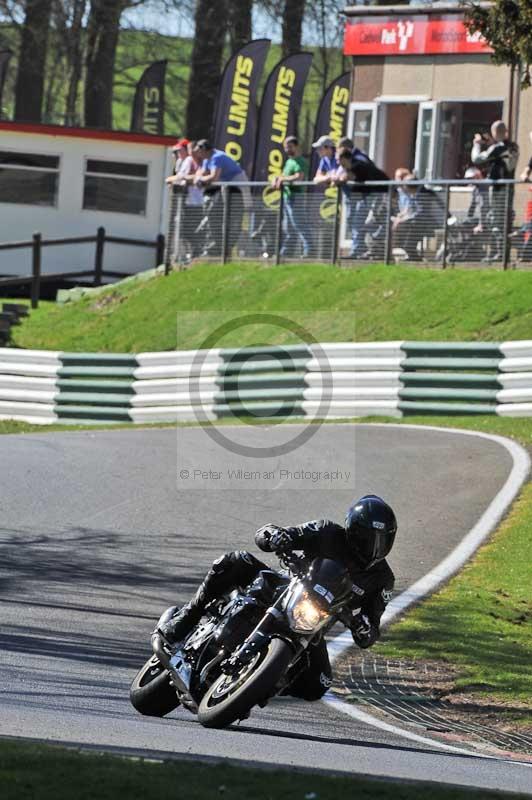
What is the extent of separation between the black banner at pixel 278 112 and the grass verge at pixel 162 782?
2432 cm

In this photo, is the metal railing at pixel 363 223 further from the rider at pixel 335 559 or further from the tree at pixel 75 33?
the tree at pixel 75 33

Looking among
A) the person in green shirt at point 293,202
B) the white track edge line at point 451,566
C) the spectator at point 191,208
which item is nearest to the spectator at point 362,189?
the person in green shirt at point 293,202

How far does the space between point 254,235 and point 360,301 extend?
3.10 meters

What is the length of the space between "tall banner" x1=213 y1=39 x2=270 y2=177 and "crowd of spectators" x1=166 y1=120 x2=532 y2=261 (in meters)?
4.54

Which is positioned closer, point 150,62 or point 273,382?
point 273,382

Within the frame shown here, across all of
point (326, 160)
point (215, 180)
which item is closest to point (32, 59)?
point (215, 180)

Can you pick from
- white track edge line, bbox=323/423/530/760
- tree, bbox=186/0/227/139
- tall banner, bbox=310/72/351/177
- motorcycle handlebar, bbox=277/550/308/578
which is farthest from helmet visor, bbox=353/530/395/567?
tree, bbox=186/0/227/139

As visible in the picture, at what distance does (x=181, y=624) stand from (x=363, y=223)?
591 inches

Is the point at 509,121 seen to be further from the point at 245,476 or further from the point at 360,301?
the point at 245,476

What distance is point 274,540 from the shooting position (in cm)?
767

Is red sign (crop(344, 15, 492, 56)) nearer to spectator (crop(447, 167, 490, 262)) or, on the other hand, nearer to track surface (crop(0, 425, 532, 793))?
spectator (crop(447, 167, 490, 262))

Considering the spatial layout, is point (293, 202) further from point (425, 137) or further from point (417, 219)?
point (425, 137)

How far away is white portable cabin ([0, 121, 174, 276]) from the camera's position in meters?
33.1

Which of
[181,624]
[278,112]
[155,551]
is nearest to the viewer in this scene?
[181,624]
